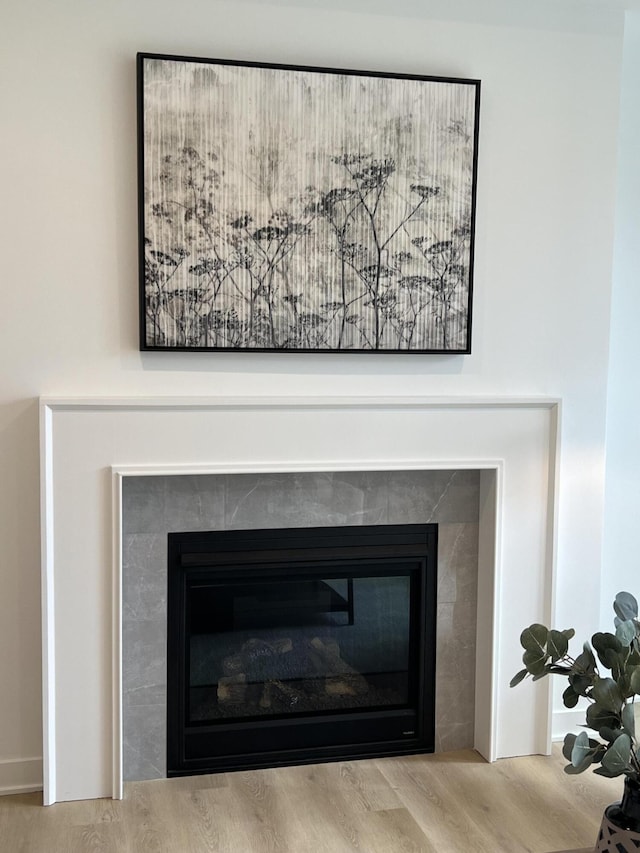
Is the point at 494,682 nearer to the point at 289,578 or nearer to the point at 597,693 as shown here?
the point at 289,578

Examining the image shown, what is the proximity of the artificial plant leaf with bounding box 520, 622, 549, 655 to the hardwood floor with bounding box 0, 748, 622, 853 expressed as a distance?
2.80 ft

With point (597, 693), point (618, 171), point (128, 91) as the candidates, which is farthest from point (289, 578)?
point (618, 171)

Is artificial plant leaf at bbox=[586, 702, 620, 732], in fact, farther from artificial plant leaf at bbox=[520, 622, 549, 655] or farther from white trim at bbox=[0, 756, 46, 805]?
white trim at bbox=[0, 756, 46, 805]

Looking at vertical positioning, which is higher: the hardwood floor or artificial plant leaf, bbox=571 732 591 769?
artificial plant leaf, bbox=571 732 591 769

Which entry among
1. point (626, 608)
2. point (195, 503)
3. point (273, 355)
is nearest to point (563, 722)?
point (626, 608)

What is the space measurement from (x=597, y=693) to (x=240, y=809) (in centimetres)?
132

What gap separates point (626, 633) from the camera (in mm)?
1729

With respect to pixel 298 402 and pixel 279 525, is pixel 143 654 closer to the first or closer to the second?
pixel 279 525

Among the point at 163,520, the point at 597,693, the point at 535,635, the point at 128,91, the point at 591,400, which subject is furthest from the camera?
the point at 591,400

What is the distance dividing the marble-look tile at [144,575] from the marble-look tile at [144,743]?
1.00 feet

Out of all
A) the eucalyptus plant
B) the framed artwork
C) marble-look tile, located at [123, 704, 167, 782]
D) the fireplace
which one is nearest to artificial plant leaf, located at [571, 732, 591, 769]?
the eucalyptus plant

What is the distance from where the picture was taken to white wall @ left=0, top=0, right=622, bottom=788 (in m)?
2.49

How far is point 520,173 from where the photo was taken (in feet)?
9.21

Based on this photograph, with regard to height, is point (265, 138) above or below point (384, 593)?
above
